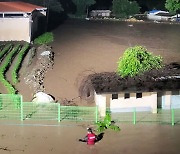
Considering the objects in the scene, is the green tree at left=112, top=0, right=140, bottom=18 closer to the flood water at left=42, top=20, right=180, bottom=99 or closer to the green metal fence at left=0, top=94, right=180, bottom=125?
the flood water at left=42, top=20, right=180, bottom=99

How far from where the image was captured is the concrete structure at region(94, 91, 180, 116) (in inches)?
906

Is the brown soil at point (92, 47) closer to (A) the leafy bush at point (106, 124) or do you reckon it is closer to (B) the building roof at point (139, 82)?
(B) the building roof at point (139, 82)

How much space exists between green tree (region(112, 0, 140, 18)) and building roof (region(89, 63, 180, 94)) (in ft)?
100

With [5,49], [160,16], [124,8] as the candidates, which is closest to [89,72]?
[5,49]

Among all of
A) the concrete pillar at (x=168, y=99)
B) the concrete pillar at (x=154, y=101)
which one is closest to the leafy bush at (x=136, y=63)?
the concrete pillar at (x=154, y=101)

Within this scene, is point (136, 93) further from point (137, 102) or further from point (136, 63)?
point (136, 63)

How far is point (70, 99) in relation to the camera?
995 inches

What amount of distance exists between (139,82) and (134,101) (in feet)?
3.41

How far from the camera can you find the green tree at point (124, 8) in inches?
2163

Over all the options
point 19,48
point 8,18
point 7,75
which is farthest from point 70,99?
point 8,18

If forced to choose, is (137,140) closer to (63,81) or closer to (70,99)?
(70,99)

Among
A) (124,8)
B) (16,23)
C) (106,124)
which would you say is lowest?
(106,124)

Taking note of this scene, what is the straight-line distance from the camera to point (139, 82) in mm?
23516

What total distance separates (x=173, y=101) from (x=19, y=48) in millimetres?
15708
